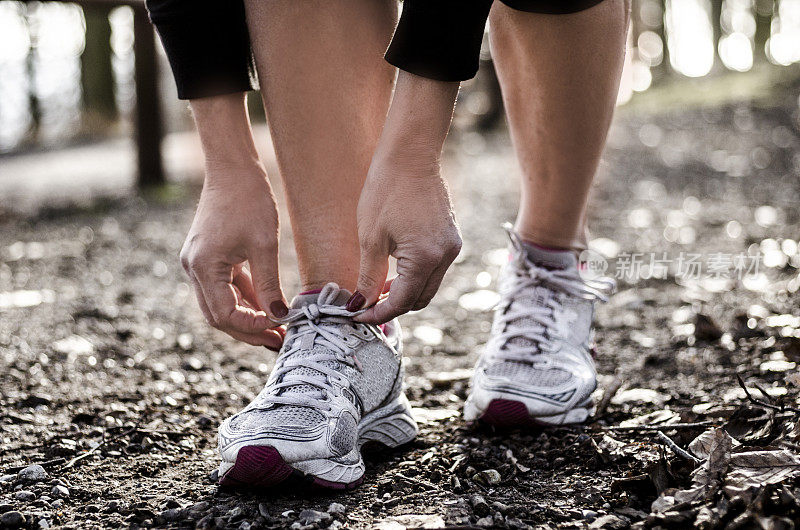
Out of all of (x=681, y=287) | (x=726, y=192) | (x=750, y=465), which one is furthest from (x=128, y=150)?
(x=750, y=465)

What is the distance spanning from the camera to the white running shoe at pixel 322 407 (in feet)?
3.99

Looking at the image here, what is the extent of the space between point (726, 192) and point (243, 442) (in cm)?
428

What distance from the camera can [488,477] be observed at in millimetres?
1315

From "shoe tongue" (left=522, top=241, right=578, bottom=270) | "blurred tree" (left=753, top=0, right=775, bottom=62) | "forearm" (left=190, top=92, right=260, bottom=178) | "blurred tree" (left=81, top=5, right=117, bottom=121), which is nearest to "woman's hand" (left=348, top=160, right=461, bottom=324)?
"forearm" (left=190, top=92, right=260, bottom=178)

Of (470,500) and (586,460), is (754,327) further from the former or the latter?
(470,500)

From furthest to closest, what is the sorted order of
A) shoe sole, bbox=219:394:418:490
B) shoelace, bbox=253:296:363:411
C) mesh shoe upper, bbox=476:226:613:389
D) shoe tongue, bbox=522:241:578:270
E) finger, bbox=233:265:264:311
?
shoe tongue, bbox=522:241:578:270 → mesh shoe upper, bbox=476:226:613:389 → finger, bbox=233:265:264:311 → shoelace, bbox=253:296:363:411 → shoe sole, bbox=219:394:418:490

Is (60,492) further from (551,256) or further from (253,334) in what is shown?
(551,256)

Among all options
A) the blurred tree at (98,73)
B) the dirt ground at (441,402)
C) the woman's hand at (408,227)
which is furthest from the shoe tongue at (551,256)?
the blurred tree at (98,73)

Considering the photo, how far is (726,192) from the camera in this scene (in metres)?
4.77

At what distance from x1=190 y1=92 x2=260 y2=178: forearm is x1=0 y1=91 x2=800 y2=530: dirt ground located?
1.78ft

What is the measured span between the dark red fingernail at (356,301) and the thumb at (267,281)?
4.8 inches

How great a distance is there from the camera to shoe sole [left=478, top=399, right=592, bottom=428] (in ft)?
4.87

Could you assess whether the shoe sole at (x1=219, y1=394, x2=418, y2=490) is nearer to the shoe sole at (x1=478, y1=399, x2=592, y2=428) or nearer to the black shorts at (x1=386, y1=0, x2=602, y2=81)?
the shoe sole at (x1=478, y1=399, x2=592, y2=428)

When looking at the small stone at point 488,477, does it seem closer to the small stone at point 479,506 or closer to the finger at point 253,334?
the small stone at point 479,506
